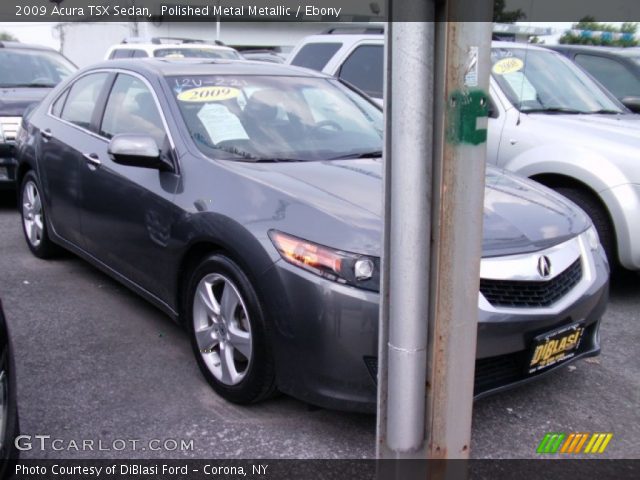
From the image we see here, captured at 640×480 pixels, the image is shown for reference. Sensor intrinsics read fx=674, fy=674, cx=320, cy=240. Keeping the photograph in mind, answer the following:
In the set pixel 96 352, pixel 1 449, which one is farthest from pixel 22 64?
pixel 1 449

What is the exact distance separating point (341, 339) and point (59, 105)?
342 cm

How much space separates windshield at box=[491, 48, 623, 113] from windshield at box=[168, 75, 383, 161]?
1.65 meters

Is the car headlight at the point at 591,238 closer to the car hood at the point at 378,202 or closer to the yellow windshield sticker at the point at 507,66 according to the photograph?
the car hood at the point at 378,202

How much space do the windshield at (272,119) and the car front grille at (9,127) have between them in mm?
3631

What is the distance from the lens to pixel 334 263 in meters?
2.71

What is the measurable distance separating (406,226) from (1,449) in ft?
4.72

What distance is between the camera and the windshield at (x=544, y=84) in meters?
5.41

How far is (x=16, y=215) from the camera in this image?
6887 mm

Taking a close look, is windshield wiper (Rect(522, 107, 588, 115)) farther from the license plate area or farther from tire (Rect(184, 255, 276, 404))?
tire (Rect(184, 255, 276, 404))

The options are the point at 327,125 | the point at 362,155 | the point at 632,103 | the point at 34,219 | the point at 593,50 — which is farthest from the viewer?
the point at 593,50

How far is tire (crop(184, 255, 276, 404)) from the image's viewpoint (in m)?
2.94

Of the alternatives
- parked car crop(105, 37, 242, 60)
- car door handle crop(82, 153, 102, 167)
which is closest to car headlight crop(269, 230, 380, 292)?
car door handle crop(82, 153, 102, 167)

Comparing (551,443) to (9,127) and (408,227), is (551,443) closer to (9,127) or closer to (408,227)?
(408,227)

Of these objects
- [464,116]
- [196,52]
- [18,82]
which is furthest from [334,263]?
[196,52]
